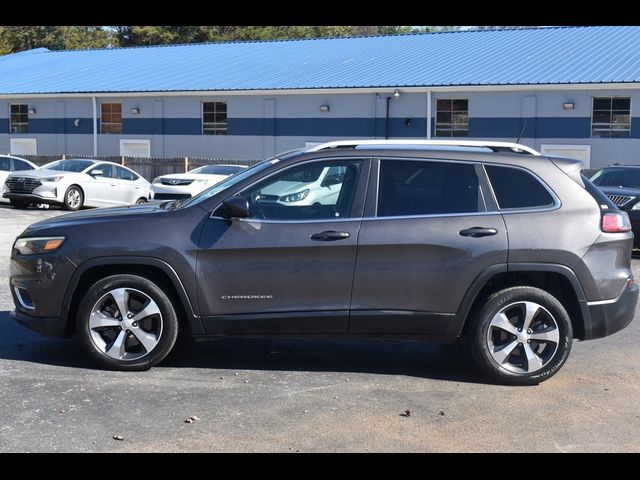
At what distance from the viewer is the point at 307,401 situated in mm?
5938

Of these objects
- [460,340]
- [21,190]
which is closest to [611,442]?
[460,340]

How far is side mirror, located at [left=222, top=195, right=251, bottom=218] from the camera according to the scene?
6.30 metres

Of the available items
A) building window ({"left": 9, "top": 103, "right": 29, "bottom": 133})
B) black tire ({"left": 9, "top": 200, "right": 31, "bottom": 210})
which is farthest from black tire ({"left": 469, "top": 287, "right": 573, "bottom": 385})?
building window ({"left": 9, "top": 103, "right": 29, "bottom": 133})

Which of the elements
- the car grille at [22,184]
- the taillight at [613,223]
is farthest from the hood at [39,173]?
the taillight at [613,223]

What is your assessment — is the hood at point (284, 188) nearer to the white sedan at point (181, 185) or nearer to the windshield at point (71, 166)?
the white sedan at point (181, 185)

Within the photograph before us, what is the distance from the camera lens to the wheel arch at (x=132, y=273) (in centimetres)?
641

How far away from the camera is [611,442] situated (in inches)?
206

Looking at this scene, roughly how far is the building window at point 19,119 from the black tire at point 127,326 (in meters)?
32.4

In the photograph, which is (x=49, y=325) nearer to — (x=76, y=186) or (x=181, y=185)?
(x=181, y=185)

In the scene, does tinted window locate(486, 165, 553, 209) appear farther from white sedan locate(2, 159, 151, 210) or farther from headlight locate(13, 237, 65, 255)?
white sedan locate(2, 159, 151, 210)

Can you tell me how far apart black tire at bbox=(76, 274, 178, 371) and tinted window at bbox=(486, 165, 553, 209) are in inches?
105

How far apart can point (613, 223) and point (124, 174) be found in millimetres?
18549

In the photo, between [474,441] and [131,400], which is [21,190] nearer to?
[131,400]

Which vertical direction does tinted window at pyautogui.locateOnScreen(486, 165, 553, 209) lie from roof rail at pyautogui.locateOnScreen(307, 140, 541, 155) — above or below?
below
